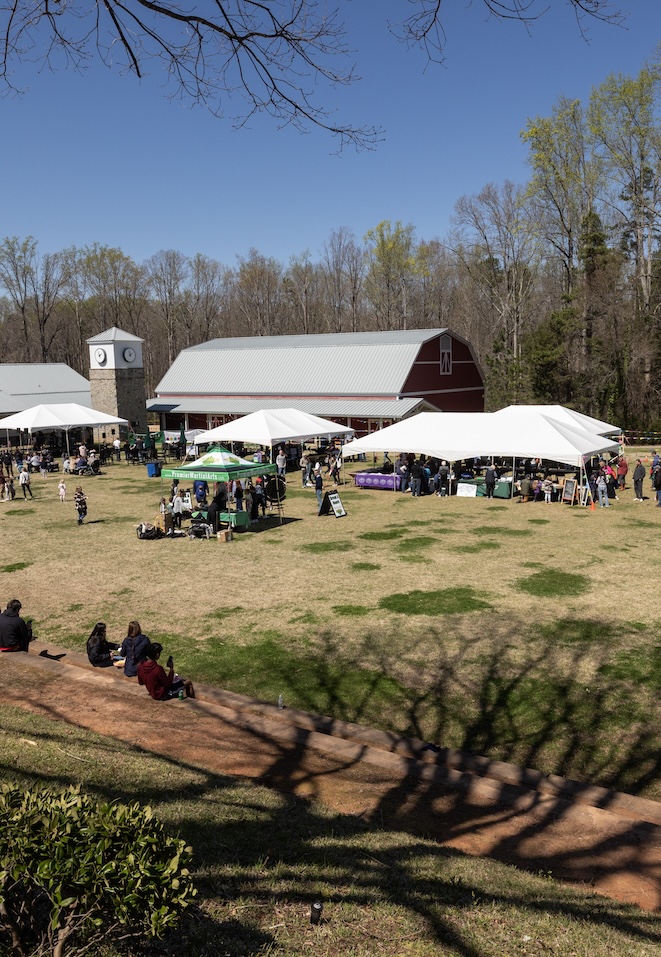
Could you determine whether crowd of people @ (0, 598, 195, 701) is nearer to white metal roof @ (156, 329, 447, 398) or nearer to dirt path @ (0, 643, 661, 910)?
dirt path @ (0, 643, 661, 910)

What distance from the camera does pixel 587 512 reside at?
23.7 metres

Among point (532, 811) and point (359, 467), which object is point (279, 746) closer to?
point (532, 811)

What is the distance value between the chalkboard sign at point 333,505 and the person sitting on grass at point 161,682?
13.1 meters

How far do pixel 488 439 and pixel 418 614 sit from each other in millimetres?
14359

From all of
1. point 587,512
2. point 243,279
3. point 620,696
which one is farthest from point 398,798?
point 243,279

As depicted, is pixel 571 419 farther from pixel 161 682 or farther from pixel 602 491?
pixel 161 682

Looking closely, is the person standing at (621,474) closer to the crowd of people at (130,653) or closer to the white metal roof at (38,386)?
the crowd of people at (130,653)

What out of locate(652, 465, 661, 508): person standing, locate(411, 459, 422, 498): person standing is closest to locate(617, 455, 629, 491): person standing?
locate(652, 465, 661, 508): person standing

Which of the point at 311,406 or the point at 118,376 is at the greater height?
the point at 118,376

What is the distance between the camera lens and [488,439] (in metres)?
26.8

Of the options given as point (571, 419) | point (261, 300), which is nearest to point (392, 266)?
point (261, 300)

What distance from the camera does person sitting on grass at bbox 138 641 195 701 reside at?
10.1 meters

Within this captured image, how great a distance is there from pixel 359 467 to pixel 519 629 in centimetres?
2385

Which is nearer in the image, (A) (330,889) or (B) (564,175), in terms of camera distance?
(A) (330,889)
